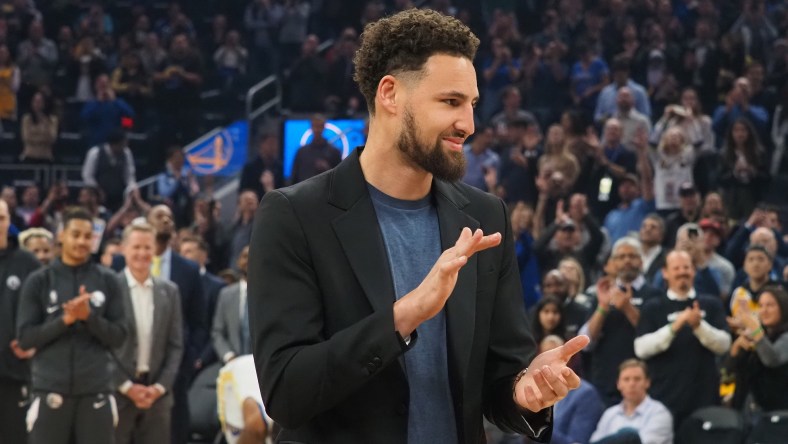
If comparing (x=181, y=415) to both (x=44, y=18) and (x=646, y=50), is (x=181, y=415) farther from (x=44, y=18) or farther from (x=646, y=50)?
(x=44, y=18)

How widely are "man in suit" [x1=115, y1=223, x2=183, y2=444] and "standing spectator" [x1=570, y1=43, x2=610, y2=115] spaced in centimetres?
826

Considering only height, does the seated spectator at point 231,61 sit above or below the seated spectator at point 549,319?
below

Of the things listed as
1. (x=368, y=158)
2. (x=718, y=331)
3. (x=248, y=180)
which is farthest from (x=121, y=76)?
(x=368, y=158)

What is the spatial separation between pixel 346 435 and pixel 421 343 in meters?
0.26

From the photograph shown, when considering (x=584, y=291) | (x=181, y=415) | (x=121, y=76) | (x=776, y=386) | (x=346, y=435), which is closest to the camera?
(x=346, y=435)

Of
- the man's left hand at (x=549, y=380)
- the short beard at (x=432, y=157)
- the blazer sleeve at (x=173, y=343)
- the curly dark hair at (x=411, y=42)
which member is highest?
the curly dark hair at (x=411, y=42)

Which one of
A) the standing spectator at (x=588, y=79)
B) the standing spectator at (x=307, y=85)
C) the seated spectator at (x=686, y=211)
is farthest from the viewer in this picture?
the standing spectator at (x=307, y=85)

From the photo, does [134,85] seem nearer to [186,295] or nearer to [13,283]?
[186,295]

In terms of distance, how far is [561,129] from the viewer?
14.4 m

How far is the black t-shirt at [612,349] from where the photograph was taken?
1017 cm

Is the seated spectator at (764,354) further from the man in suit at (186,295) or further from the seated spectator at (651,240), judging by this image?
the man in suit at (186,295)

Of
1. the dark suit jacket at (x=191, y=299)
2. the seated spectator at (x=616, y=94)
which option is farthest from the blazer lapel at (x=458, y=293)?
the seated spectator at (x=616, y=94)

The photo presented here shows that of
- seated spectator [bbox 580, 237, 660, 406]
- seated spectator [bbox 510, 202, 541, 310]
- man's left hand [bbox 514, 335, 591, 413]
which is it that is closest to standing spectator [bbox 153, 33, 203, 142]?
seated spectator [bbox 510, 202, 541, 310]

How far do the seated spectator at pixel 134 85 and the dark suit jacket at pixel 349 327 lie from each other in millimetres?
16984
